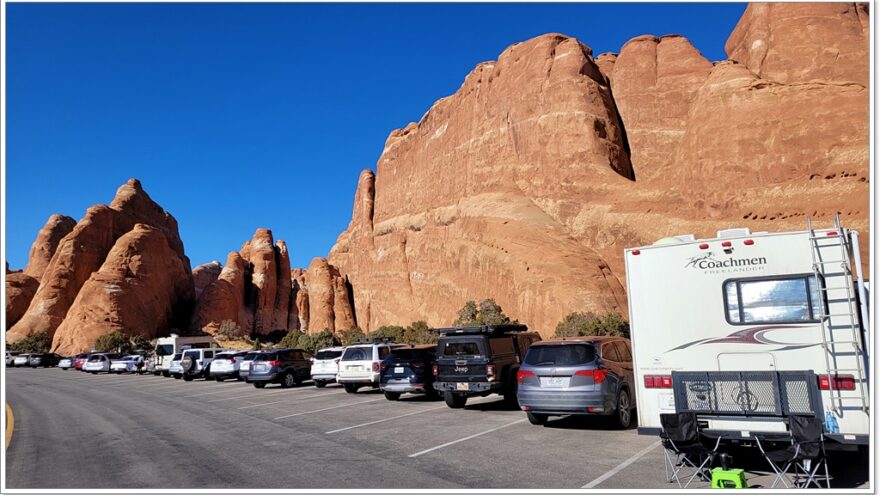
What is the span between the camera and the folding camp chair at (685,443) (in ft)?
24.0

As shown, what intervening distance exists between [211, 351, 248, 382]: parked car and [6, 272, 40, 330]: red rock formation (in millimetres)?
75156

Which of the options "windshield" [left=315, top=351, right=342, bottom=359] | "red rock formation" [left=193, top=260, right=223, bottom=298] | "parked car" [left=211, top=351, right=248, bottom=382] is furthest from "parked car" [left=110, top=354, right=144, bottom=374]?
"red rock formation" [left=193, top=260, right=223, bottom=298]

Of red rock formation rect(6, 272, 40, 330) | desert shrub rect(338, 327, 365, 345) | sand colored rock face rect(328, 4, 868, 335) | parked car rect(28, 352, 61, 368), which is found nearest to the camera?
sand colored rock face rect(328, 4, 868, 335)

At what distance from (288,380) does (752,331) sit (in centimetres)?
2001

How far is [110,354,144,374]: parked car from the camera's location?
40.6 metres

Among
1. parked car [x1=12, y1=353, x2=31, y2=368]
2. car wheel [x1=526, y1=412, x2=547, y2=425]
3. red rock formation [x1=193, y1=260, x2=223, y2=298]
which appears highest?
red rock formation [x1=193, y1=260, x2=223, y2=298]

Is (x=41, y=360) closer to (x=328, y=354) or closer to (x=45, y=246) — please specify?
(x=328, y=354)

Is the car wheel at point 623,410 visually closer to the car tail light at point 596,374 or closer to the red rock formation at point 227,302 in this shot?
the car tail light at point 596,374

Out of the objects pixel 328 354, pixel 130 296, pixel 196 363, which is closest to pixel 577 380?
pixel 328 354

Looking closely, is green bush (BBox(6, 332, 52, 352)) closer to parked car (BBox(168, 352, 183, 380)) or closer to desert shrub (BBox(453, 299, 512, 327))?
parked car (BBox(168, 352, 183, 380))

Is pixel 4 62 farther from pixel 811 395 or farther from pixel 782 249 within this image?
pixel 811 395

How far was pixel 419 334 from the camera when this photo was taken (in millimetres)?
55750

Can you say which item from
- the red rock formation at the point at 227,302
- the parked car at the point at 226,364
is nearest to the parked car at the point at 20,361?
the red rock formation at the point at 227,302

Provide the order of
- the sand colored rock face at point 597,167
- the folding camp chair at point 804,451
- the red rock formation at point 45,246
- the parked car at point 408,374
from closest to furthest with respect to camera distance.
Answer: the folding camp chair at point 804,451 < the parked car at point 408,374 < the sand colored rock face at point 597,167 < the red rock formation at point 45,246
